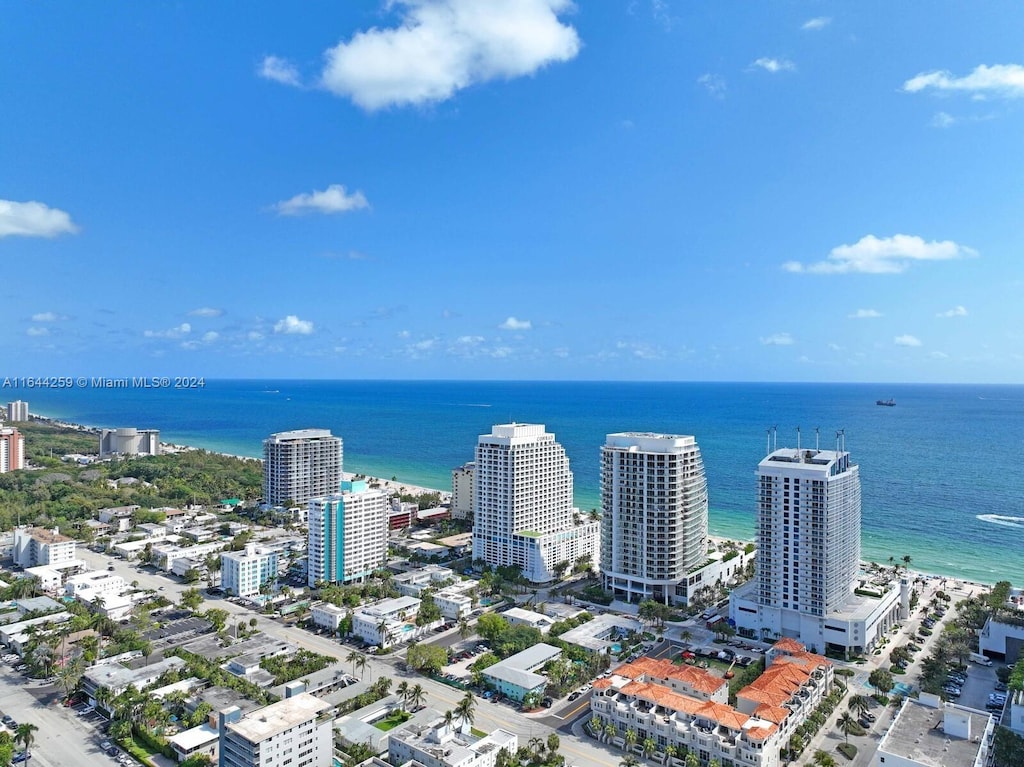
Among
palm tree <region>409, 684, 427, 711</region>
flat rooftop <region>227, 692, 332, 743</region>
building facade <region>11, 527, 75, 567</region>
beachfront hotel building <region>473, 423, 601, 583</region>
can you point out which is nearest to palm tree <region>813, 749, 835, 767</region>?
palm tree <region>409, 684, 427, 711</region>

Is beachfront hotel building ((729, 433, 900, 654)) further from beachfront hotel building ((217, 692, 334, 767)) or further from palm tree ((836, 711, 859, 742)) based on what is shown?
beachfront hotel building ((217, 692, 334, 767))

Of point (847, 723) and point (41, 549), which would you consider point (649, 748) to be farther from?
point (41, 549)

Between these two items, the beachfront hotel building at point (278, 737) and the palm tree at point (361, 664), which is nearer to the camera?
the beachfront hotel building at point (278, 737)

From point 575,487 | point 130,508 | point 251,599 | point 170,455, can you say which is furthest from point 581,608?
point 170,455

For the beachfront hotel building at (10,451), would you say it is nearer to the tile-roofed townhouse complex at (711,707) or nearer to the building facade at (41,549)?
the building facade at (41,549)

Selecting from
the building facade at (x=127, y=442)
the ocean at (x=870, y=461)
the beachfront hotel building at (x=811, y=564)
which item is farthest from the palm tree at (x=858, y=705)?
the building facade at (x=127, y=442)
